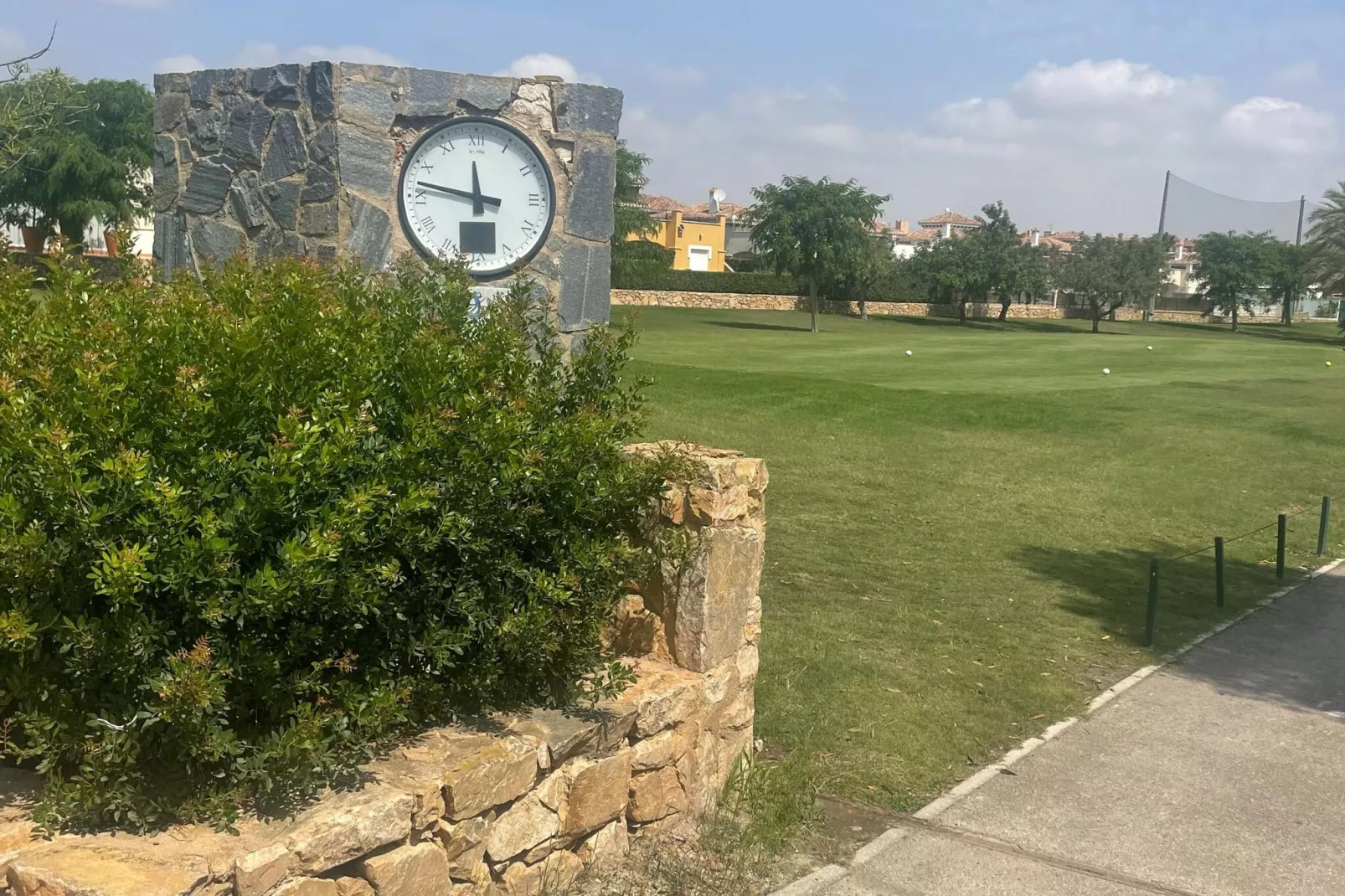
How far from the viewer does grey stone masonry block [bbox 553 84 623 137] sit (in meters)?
6.36

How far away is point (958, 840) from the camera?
18.0ft

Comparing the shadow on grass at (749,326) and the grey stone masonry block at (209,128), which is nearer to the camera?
the grey stone masonry block at (209,128)

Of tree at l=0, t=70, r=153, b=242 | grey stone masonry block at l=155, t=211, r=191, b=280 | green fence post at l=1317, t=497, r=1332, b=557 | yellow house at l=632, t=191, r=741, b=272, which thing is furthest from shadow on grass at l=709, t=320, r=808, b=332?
grey stone masonry block at l=155, t=211, r=191, b=280

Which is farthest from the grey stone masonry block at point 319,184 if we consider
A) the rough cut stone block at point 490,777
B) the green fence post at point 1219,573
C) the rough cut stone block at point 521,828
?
the green fence post at point 1219,573

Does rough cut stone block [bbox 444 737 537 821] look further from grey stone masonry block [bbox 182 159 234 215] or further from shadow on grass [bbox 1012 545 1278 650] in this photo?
shadow on grass [bbox 1012 545 1278 650]

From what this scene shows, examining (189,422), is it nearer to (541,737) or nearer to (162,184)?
(541,737)

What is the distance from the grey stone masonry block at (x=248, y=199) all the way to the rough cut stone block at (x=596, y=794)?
3.19 metres

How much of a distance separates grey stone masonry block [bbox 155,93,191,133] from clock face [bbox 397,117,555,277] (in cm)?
110

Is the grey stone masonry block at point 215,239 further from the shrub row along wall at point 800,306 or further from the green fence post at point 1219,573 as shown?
the shrub row along wall at point 800,306

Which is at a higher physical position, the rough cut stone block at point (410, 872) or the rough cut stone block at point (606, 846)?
the rough cut stone block at point (410, 872)

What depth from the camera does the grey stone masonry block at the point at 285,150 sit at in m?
5.95

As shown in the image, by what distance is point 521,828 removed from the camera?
4.15 m

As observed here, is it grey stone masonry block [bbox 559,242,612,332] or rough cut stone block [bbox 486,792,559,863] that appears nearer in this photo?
rough cut stone block [bbox 486,792,559,863]

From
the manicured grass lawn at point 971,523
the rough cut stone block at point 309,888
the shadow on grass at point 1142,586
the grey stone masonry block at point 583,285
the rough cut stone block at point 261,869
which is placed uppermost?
the grey stone masonry block at point 583,285
